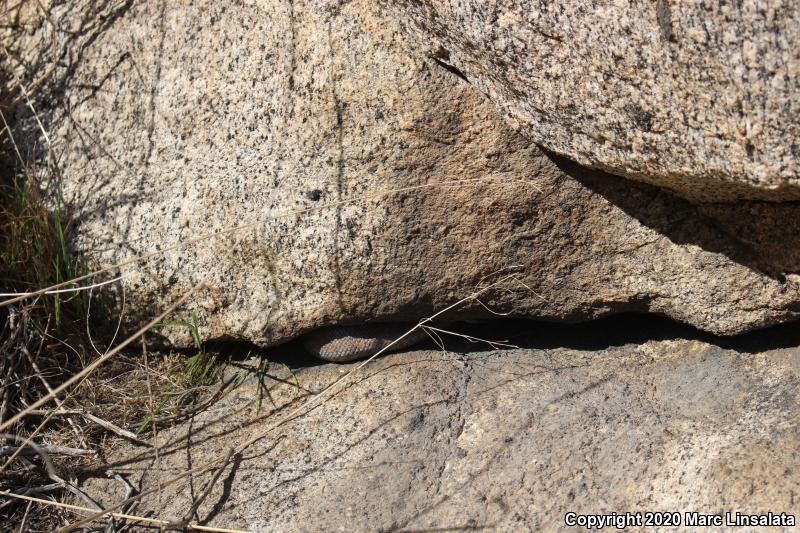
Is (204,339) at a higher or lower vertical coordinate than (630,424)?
higher

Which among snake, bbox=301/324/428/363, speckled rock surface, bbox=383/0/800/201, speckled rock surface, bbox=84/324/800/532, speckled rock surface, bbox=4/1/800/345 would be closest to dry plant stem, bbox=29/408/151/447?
speckled rock surface, bbox=84/324/800/532

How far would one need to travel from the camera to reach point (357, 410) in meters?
2.44

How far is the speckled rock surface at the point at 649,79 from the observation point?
172cm

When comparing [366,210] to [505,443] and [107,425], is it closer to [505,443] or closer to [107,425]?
[505,443]

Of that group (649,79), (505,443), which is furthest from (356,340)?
(649,79)

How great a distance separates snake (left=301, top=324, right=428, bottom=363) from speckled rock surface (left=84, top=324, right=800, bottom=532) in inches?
1.8

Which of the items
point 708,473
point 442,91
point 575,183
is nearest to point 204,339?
point 442,91

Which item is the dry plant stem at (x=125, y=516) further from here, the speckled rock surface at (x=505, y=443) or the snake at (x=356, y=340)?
the snake at (x=356, y=340)

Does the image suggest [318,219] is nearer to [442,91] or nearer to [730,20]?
[442,91]

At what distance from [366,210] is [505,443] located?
725 mm

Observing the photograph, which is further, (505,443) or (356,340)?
(356,340)

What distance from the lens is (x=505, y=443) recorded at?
228cm

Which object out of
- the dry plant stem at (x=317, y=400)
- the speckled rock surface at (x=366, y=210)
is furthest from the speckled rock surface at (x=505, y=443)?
the speckled rock surface at (x=366, y=210)

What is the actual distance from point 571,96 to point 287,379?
3.90 ft
